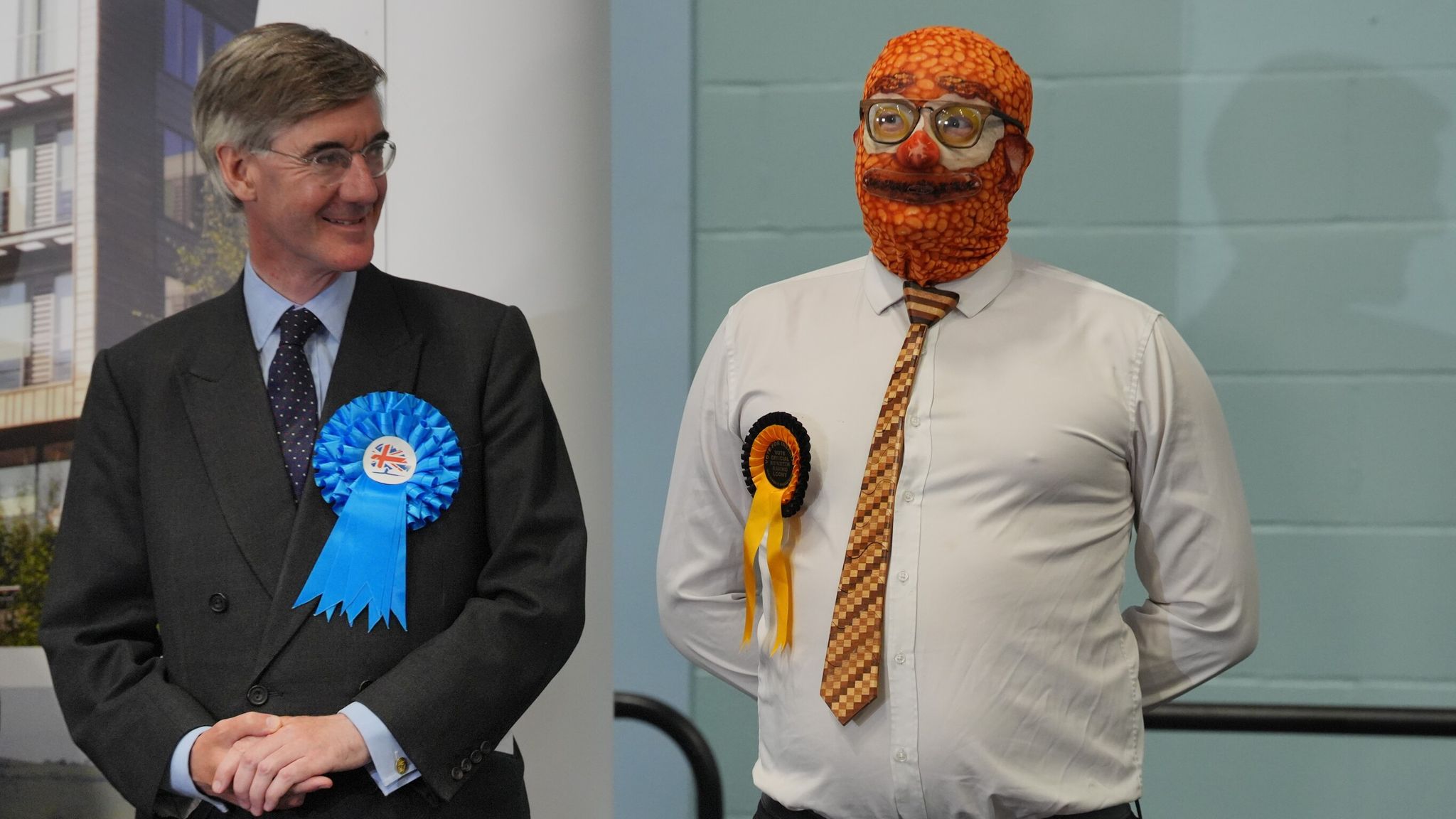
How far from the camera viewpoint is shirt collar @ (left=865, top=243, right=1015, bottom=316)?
1.77 meters

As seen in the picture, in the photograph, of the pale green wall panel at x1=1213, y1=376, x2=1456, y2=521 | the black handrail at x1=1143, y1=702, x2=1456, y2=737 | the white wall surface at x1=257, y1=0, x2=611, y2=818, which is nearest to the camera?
the white wall surface at x1=257, y1=0, x2=611, y2=818

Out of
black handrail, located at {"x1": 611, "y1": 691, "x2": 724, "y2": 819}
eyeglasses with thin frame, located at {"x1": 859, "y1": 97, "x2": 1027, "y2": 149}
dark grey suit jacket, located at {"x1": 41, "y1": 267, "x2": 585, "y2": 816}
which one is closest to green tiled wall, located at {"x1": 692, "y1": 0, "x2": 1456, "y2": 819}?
black handrail, located at {"x1": 611, "y1": 691, "x2": 724, "y2": 819}

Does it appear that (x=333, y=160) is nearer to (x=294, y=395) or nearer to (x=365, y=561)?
(x=294, y=395)

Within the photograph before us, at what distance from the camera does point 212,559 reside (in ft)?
5.47

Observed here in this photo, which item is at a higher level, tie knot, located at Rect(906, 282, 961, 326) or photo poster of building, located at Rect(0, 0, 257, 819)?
photo poster of building, located at Rect(0, 0, 257, 819)

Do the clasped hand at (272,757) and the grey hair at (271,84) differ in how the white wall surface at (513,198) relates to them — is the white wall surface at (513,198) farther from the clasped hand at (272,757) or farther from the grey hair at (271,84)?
the clasped hand at (272,757)

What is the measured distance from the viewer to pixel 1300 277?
289 centimetres

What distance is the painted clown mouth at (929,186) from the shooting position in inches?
67.5

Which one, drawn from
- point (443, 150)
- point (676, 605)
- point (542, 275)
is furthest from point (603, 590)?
point (443, 150)

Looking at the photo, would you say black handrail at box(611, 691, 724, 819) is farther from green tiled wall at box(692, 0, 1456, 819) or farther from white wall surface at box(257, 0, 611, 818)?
green tiled wall at box(692, 0, 1456, 819)

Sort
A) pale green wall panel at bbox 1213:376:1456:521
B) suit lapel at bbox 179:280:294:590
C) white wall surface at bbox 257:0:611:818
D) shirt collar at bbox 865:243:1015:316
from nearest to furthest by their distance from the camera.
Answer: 1. suit lapel at bbox 179:280:294:590
2. shirt collar at bbox 865:243:1015:316
3. white wall surface at bbox 257:0:611:818
4. pale green wall panel at bbox 1213:376:1456:521

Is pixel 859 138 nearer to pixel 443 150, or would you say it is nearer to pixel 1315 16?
pixel 443 150

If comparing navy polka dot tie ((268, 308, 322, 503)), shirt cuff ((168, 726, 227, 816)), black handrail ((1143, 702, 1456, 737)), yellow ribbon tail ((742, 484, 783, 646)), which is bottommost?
black handrail ((1143, 702, 1456, 737))

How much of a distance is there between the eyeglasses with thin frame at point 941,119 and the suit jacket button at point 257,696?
0.90 metres
